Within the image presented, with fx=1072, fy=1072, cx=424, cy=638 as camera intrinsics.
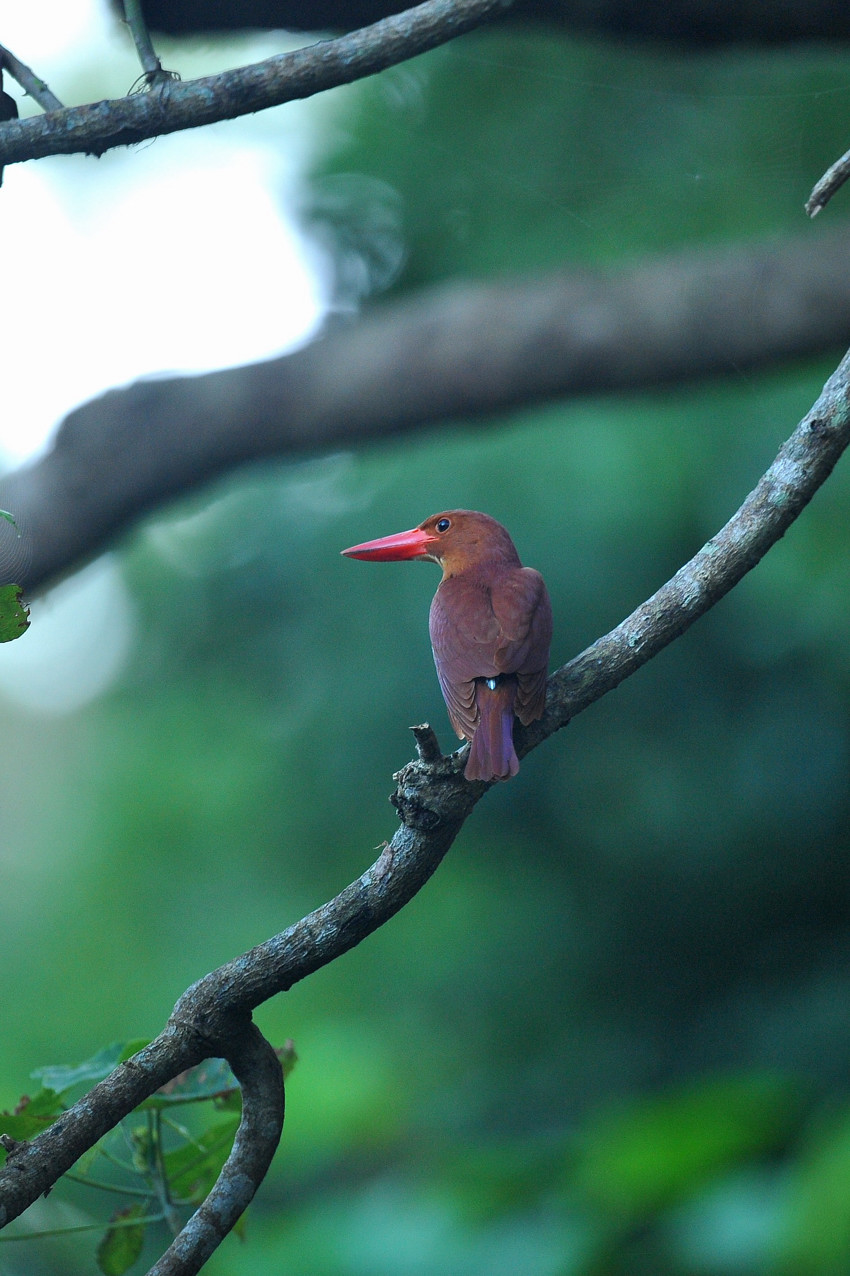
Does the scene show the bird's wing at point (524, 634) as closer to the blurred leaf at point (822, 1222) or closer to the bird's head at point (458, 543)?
the bird's head at point (458, 543)

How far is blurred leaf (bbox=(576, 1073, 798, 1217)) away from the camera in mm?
2977

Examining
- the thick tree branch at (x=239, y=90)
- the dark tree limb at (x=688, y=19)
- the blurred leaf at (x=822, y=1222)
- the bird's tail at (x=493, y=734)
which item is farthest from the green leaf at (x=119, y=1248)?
the blurred leaf at (x=822, y=1222)

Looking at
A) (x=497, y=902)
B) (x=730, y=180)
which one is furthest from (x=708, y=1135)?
(x=730, y=180)

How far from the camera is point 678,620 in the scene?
98 cm

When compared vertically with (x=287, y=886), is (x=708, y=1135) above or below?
below

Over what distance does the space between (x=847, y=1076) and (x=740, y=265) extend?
2.54m

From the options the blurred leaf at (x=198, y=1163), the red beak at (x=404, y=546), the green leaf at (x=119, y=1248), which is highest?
the red beak at (x=404, y=546)

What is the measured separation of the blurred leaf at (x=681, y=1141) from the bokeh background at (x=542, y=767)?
0.01 metres

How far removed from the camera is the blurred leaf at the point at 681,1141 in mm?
2977

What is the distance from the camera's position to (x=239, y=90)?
3.43ft

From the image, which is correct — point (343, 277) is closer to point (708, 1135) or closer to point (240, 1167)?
point (708, 1135)

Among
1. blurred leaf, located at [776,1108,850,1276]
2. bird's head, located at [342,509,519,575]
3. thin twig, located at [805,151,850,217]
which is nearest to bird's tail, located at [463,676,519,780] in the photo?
bird's head, located at [342,509,519,575]

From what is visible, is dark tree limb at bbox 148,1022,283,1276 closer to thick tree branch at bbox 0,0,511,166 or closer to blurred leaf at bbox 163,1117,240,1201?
blurred leaf at bbox 163,1117,240,1201

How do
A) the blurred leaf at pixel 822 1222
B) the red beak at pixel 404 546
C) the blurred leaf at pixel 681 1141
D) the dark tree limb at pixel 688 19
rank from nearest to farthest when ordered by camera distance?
the red beak at pixel 404 546 → the dark tree limb at pixel 688 19 → the blurred leaf at pixel 822 1222 → the blurred leaf at pixel 681 1141
